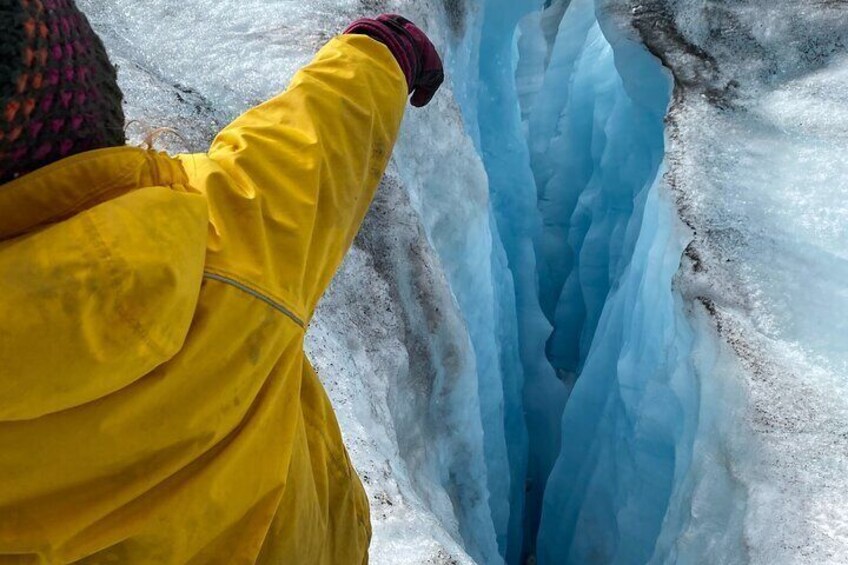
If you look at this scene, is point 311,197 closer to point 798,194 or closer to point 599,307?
point 798,194

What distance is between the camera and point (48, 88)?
536 millimetres

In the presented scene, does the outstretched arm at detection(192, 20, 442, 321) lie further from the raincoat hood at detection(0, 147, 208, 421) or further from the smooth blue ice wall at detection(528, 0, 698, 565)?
the smooth blue ice wall at detection(528, 0, 698, 565)

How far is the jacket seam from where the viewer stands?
0.64 metres

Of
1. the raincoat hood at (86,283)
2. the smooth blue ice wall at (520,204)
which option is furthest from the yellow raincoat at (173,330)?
the smooth blue ice wall at (520,204)

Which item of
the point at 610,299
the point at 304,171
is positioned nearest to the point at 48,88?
the point at 304,171

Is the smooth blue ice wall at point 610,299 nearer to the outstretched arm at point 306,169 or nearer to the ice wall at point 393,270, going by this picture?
the ice wall at point 393,270

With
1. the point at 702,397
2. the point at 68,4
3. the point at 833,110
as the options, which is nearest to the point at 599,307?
the point at 833,110

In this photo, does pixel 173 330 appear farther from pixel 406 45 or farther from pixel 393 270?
pixel 393 270

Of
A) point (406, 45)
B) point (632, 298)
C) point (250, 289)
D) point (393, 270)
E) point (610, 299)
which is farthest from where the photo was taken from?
point (610, 299)

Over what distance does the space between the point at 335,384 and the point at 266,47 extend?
1.27 m

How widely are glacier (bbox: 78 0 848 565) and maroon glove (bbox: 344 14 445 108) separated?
45 cm

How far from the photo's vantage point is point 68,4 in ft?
1.92

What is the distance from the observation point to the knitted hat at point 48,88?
502mm

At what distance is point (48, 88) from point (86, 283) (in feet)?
0.50
